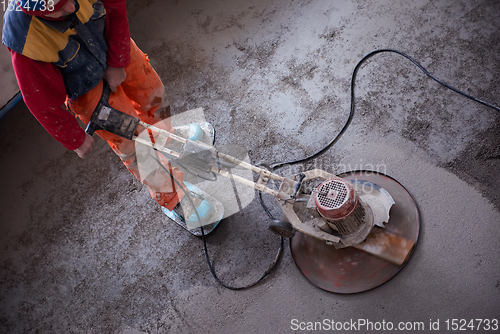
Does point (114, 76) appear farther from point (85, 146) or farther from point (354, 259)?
point (354, 259)

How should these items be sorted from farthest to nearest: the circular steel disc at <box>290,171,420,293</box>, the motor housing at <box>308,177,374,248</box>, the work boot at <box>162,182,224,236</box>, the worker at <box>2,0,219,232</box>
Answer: the work boot at <box>162,182,224,236</box> → the circular steel disc at <box>290,171,420,293</box> → the motor housing at <box>308,177,374,248</box> → the worker at <box>2,0,219,232</box>

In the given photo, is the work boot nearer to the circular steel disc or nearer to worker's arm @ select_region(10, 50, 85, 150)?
the circular steel disc

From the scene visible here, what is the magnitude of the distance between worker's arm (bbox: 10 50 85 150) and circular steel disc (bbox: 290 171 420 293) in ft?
5.38

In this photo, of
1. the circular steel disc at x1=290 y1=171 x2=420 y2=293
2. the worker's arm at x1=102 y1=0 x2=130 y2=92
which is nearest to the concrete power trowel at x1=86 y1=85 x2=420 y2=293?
the circular steel disc at x1=290 y1=171 x2=420 y2=293

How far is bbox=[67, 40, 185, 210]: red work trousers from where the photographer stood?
7.45 ft

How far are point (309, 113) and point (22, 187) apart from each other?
2.64 m

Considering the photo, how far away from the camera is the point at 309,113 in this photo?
10.2 ft

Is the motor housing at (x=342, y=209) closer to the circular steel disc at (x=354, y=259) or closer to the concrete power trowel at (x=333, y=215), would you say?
the concrete power trowel at (x=333, y=215)

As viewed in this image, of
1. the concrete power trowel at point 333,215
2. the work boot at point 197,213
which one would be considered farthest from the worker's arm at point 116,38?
the work boot at point 197,213

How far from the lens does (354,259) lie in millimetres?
2449

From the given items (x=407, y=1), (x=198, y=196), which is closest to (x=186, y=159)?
(x=198, y=196)

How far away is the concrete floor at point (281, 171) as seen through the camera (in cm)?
243

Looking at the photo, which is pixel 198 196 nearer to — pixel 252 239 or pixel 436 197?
pixel 252 239

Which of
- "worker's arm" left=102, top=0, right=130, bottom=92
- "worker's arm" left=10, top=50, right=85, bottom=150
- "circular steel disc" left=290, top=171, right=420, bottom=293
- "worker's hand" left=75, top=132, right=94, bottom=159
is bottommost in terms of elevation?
"circular steel disc" left=290, top=171, right=420, bottom=293
